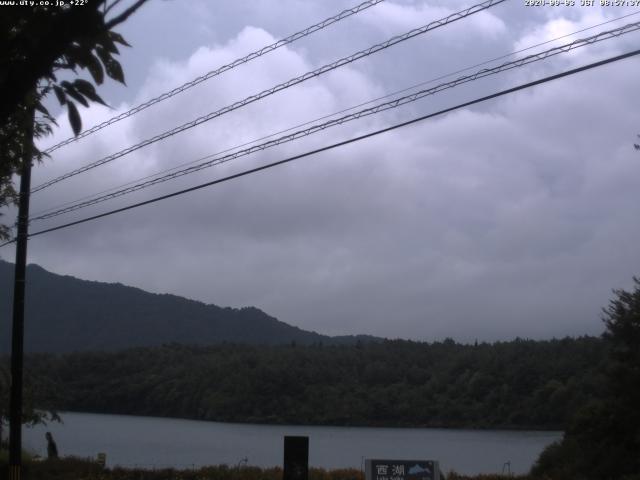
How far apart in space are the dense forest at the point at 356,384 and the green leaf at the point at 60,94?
29.0m

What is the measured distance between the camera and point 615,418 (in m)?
22.2

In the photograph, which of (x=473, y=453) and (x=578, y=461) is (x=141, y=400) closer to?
(x=473, y=453)

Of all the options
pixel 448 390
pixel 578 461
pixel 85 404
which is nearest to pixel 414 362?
pixel 448 390

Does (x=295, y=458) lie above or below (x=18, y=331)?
below

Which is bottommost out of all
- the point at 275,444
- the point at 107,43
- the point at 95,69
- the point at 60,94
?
the point at 275,444

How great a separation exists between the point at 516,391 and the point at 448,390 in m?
3.75

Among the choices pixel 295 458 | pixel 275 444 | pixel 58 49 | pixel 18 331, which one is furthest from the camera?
pixel 275 444

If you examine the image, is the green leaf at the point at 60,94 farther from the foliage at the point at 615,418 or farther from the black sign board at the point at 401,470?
the foliage at the point at 615,418

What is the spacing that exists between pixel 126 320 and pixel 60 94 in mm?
122452

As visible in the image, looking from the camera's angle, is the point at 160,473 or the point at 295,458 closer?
the point at 295,458

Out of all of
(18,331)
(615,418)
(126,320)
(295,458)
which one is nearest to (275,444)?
(615,418)

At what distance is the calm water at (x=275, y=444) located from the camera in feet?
97.1

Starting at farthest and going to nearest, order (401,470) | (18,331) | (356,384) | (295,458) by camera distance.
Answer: (356,384) → (18,331) → (295,458) → (401,470)

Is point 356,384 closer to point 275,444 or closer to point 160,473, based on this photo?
point 275,444
